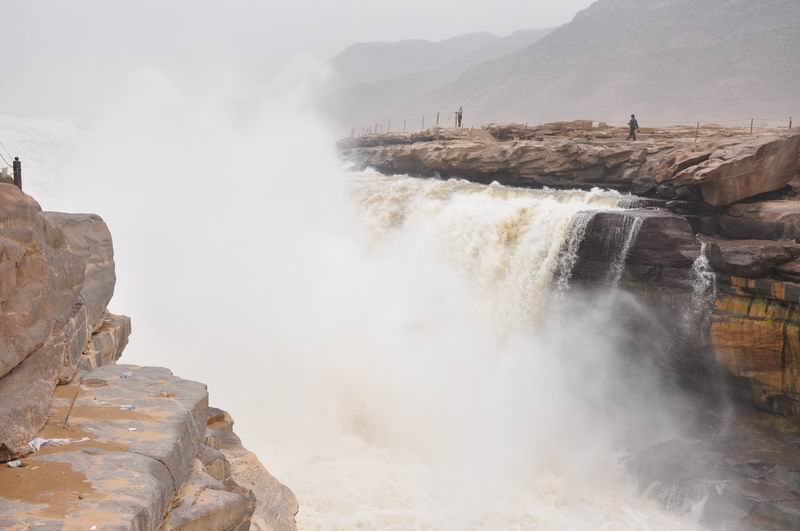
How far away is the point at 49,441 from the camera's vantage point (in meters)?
4.56

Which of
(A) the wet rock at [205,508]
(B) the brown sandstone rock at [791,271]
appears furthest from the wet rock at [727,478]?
(A) the wet rock at [205,508]

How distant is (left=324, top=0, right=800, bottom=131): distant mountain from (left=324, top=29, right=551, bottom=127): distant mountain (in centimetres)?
1602

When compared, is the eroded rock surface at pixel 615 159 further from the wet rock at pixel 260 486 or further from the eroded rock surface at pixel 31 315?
the eroded rock surface at pixel 31 315

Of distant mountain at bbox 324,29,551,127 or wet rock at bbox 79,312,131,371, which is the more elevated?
distant mountain at bbox 324,29,551,127

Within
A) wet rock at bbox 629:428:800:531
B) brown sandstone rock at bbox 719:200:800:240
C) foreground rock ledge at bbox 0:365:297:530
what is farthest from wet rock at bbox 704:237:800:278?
foreground rock ledge at bbox 0:365:297:530

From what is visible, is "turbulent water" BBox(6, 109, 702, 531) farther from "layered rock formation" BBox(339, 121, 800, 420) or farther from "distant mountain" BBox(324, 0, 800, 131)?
"distant mountain" BBox(324, 0, 800, 131)

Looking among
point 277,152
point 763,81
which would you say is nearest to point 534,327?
point 277,152

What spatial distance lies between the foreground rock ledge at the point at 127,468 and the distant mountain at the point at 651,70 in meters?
49.0

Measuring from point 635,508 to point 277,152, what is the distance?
57.5 feet

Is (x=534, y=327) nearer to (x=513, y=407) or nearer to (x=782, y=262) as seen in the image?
(x=513, y=407)

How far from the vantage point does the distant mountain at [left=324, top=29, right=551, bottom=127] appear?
111688 millimetres

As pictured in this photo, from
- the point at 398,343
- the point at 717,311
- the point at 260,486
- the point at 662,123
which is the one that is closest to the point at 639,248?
the point at 717,311

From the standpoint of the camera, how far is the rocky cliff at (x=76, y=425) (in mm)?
3938

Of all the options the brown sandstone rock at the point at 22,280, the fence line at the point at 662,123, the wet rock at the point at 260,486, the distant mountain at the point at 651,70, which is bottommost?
the wet rock at the point at 260,486
